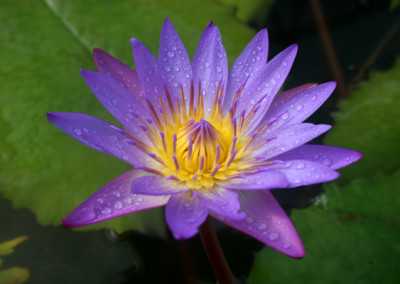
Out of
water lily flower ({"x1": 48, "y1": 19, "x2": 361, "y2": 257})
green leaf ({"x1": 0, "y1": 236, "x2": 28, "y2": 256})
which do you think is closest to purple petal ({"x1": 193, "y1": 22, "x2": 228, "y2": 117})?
water lily flower ({"x1": 48, "y1": 19, "x2": 361, "y2": 257})

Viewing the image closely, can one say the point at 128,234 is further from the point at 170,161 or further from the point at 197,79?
the point at 197,79

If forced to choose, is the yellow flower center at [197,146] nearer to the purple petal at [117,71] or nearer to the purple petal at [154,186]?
the purple petal at [154,186]

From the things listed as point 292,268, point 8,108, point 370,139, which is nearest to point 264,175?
point 292,268

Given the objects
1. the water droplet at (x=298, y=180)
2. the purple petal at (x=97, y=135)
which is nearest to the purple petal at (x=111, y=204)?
the purple petal at (x=97, y=135)

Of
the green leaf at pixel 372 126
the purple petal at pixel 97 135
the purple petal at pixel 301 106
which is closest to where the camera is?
the purple petal at pixel 97 135

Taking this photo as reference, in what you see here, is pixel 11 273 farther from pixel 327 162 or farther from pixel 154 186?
pixel 327 162

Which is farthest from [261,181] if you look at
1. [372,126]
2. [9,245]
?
[9,245]
